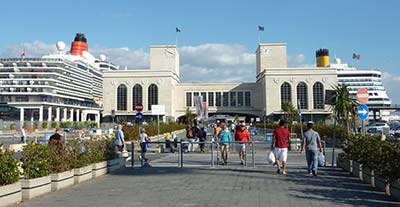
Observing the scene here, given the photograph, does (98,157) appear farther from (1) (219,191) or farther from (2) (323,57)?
(2) (323,57)

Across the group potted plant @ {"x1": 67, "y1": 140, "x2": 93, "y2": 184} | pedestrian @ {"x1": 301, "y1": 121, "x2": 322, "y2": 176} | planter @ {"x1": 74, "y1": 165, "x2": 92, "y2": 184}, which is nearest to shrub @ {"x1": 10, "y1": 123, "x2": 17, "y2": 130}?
potted plant @ {"x1": 67, "y1": 140, "x2": 93, "y2": 184}

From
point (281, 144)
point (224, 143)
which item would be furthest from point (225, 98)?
point (281, 144)

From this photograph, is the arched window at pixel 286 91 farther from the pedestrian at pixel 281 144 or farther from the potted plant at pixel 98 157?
the potted plant at pixel 98 157

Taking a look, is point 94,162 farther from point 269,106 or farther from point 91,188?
point 269,106

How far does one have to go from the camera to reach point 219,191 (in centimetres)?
878

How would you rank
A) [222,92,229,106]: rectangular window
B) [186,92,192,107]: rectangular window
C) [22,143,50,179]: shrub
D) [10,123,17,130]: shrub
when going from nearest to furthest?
[22,143,50,179]: shrub < [10,123,17,130]: shrub < [222,92,229,106]: rectangular window < [186,92,192,107]: rectangular window

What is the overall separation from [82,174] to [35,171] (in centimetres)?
211

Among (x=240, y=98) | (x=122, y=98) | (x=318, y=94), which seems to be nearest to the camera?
(x=318, y=94)

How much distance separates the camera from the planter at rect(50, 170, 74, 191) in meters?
Answer: 9.27

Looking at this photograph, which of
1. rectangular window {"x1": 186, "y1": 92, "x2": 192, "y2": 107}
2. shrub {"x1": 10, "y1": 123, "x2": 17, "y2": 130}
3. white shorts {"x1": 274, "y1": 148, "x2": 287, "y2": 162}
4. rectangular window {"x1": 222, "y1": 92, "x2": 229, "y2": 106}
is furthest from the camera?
rectangular window {"x1": 186, "y1": 92, "x2": 192, "y2": 107}

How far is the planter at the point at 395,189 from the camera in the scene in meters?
7.70

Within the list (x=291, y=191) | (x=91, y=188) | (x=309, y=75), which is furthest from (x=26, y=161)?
(x=309, y=75)

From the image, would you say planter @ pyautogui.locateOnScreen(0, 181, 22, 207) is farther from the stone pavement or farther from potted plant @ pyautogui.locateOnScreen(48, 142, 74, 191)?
potted plant @ pyautogui.locateOnScreen(48, 142, 74, 191)

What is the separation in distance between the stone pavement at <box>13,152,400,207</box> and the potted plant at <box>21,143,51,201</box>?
0.81 feet
